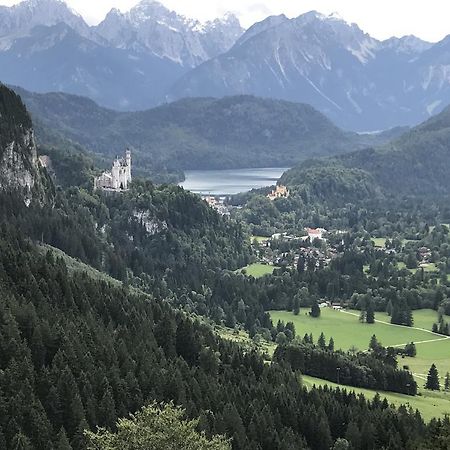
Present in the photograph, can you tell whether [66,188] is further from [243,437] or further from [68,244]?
[243,437]

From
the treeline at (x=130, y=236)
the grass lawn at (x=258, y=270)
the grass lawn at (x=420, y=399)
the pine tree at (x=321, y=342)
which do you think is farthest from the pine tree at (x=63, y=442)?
the grass lawn at (x=258, y=270)

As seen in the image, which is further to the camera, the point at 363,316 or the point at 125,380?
the point at 363,316

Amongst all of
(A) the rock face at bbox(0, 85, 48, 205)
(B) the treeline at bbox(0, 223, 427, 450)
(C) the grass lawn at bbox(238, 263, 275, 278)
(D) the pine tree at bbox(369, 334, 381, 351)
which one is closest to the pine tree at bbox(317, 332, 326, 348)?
(D) the pine tree at bbox(369, 334, 381, 351)

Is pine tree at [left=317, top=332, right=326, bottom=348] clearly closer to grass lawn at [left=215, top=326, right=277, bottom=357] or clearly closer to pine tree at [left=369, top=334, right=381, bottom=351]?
grass lawn at [left=215, top=326, right=277, bottom=357]

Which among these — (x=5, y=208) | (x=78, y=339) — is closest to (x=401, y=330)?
(x=5, y=208)

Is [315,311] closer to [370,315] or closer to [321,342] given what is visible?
[370,315]

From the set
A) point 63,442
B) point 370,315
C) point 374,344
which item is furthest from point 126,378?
point 370,315
